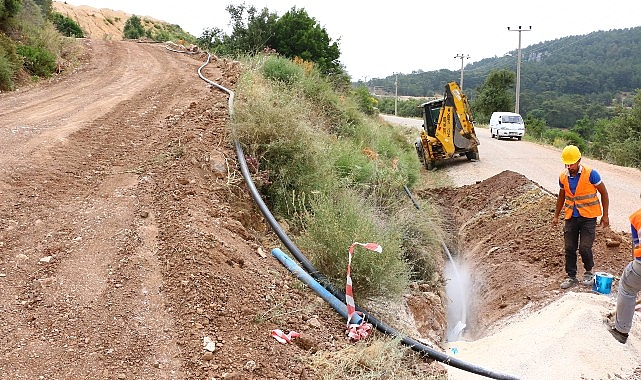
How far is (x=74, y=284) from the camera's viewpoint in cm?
430

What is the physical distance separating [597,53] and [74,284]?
9503cm

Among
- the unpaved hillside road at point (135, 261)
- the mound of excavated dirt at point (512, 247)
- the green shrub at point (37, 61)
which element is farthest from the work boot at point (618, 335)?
the green shrub at point (37, 61)

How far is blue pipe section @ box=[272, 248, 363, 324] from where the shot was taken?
4.96 m

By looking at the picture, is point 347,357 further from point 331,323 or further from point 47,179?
point 47,179

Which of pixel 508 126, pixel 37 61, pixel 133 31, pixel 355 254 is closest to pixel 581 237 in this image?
pixel 355 254

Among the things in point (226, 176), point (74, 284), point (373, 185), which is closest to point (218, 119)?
point (226, 176)

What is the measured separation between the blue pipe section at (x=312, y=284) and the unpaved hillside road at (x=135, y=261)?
0.09m

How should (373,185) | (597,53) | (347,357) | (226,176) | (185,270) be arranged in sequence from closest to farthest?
1. (347,357)
2. (185,270)
3. (226,176)
4. (373,185)
5. (597,53)

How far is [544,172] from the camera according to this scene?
16.2m

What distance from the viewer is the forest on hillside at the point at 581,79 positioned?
211 feet

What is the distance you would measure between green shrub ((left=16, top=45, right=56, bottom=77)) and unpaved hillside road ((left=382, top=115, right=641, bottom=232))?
→ 39.8ft

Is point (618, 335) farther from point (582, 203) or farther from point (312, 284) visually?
point (312, 284)

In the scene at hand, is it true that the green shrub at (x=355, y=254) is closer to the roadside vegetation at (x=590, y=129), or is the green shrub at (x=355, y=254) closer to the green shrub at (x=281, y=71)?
the green shrub at (x=281, y=71)

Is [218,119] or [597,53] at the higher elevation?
[597,53]
